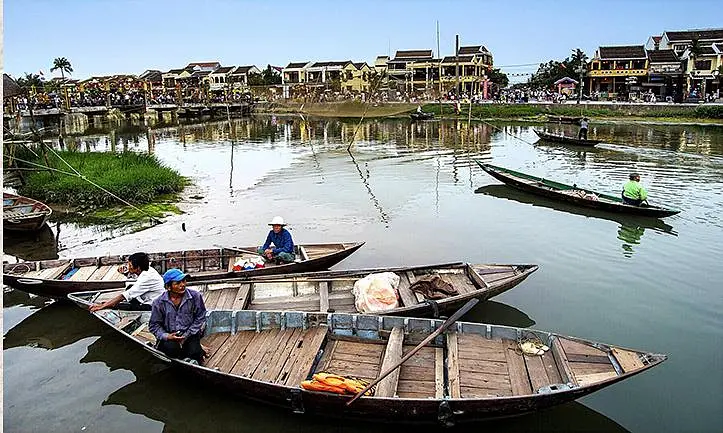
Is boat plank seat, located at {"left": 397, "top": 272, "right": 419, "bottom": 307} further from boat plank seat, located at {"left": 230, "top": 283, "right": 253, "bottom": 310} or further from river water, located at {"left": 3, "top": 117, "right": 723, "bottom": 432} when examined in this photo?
boat plank seat, located at {"left": 230, "top": 283, "right": 253, "bottom": 310}

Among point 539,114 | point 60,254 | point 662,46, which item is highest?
point 662,46

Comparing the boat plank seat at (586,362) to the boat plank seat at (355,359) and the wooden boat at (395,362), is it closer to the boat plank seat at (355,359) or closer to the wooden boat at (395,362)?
the wooden boat at (395,362)

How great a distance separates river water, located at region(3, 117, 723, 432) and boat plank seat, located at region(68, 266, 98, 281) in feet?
2.08

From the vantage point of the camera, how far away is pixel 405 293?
838 centimetres

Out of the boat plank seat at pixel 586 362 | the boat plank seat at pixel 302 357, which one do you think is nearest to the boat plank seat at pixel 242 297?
the boat plank seat at pixel 302 357

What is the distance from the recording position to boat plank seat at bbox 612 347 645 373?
5.55 meters

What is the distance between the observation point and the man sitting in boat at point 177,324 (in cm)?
644

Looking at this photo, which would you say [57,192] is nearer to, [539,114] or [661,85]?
[539,114]

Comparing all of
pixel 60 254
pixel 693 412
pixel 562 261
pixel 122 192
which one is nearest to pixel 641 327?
pixel 693 412

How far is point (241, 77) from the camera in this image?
268ft

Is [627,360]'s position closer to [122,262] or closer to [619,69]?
[122,262]

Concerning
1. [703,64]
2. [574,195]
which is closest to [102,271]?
[574,195]

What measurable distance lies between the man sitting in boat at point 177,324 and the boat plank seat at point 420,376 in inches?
96.8

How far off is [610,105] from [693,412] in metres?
44.5
